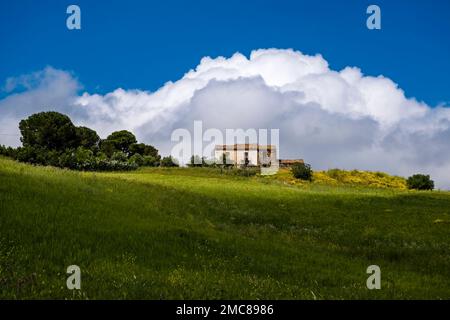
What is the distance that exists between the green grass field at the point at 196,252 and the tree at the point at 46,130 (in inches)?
3231

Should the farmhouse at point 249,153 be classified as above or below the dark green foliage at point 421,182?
above

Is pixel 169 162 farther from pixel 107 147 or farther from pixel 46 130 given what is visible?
pixel 107 147

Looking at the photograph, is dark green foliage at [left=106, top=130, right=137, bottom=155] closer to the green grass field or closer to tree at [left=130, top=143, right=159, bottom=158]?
tree at [left=130, top=143, right=159, bottom=158]

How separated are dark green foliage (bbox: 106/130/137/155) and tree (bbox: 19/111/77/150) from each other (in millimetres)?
27419

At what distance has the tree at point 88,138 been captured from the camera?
12619cm

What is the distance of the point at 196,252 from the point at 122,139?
12539cm

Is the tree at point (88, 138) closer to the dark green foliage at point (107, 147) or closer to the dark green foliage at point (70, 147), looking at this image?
the dark green foliage at point (70, 147)

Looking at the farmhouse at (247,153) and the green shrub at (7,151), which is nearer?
the green shrub at (7,151)

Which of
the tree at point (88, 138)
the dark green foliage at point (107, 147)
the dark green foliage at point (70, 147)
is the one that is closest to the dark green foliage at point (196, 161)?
the dark green foliage at point (70, 147)

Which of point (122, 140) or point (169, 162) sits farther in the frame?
point (122, 140)

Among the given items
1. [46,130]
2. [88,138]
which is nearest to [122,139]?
[88,138]

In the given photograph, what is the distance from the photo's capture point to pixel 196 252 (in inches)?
652
